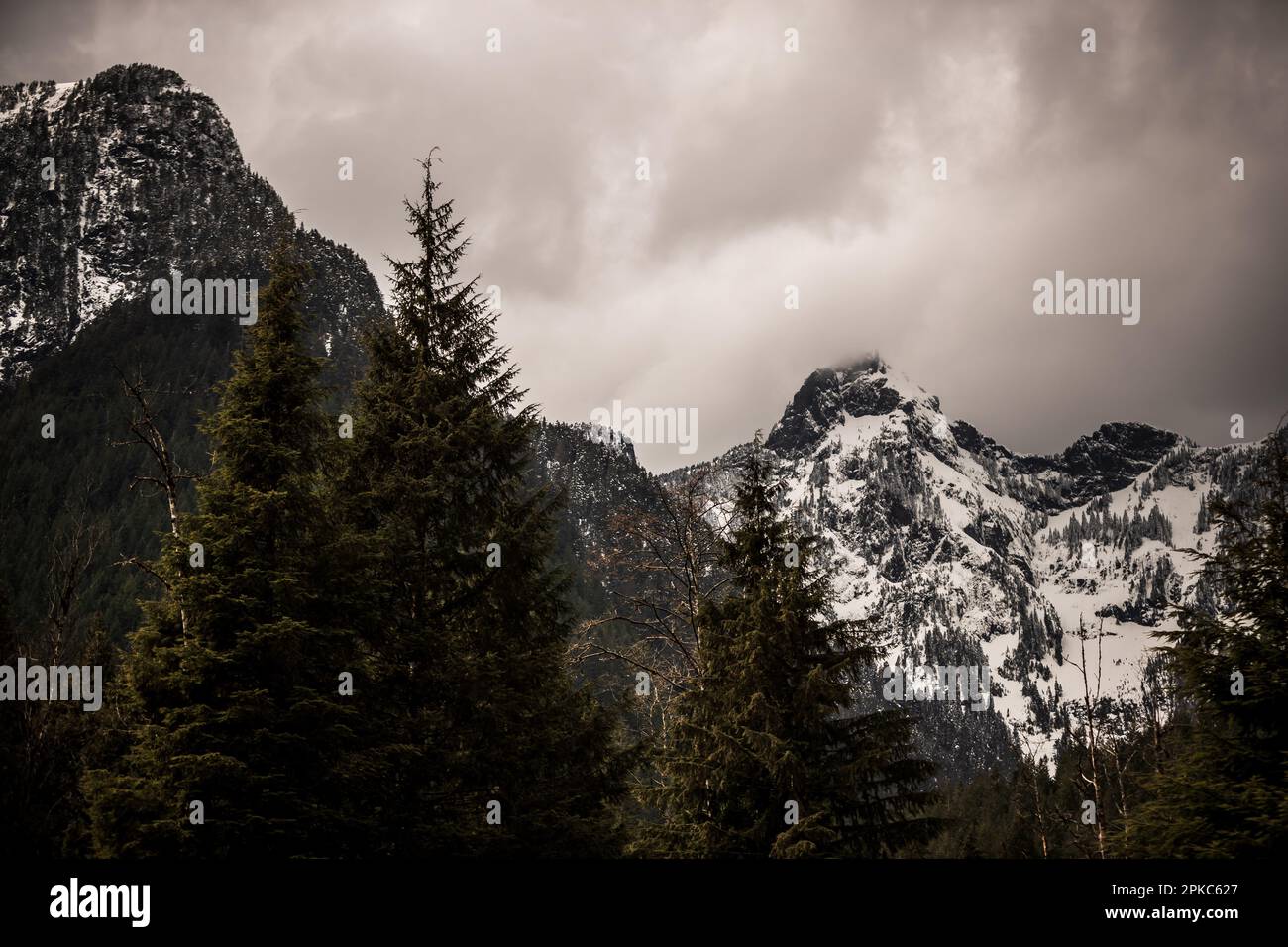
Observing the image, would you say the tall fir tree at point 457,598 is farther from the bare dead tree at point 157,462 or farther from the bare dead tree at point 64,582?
the bare dead tree at point 64,582

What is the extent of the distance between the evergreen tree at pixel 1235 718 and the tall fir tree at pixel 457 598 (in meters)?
8.87

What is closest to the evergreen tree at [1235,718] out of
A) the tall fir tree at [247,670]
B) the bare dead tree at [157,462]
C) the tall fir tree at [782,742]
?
the tall fir tree at [782,742]

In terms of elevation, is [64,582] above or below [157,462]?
below

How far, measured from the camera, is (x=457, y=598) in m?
13.8

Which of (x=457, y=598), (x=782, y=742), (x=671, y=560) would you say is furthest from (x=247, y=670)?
(x=671, y=560)

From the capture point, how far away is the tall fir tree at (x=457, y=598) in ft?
39.4

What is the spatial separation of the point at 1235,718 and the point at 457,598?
12196mm

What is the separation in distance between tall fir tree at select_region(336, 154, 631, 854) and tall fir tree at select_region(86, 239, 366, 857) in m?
0.80

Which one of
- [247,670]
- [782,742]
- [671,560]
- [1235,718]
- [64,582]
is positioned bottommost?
[782,742]

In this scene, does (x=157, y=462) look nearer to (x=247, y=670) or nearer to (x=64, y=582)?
(x=247, y=670)
